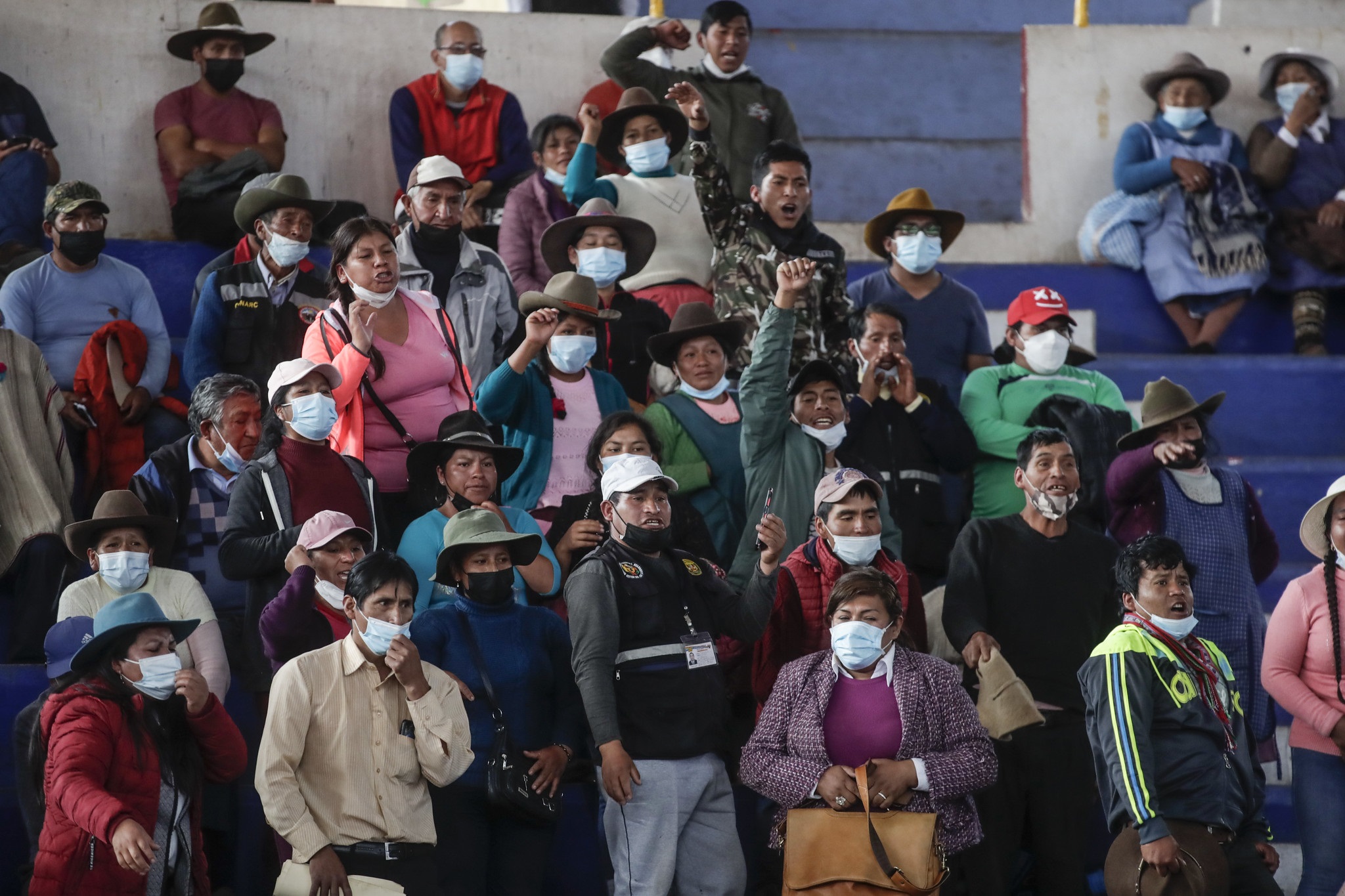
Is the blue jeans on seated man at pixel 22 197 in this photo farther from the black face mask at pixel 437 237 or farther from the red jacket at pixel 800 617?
the red jacket at pixel 800 617

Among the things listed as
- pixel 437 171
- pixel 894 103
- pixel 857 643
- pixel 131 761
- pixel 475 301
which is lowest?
pixel 131 761

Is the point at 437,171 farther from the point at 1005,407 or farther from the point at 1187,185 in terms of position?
the point at 1187,185

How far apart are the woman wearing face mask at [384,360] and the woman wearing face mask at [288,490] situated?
0.90 ft

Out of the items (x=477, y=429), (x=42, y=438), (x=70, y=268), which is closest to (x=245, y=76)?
(x=70, y=268)

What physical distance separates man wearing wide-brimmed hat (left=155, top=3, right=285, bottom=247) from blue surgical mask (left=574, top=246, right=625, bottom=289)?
2.26 m

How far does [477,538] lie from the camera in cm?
583

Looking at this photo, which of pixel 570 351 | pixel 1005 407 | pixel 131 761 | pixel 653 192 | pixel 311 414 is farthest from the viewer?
pixel 653 192

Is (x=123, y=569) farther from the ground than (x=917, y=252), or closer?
closer

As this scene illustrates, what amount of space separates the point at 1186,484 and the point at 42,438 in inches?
174

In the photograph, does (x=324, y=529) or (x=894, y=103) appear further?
(x=894, y=103)

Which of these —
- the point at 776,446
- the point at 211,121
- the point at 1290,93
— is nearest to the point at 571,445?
the point at 776,446

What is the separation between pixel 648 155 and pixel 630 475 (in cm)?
308

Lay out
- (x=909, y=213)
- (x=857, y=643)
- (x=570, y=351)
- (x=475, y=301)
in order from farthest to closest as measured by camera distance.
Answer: (x=909, y=213), (x=475, y=301), (x=570, y=351), (x=857, y=643)

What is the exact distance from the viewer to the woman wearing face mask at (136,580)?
237 inches
